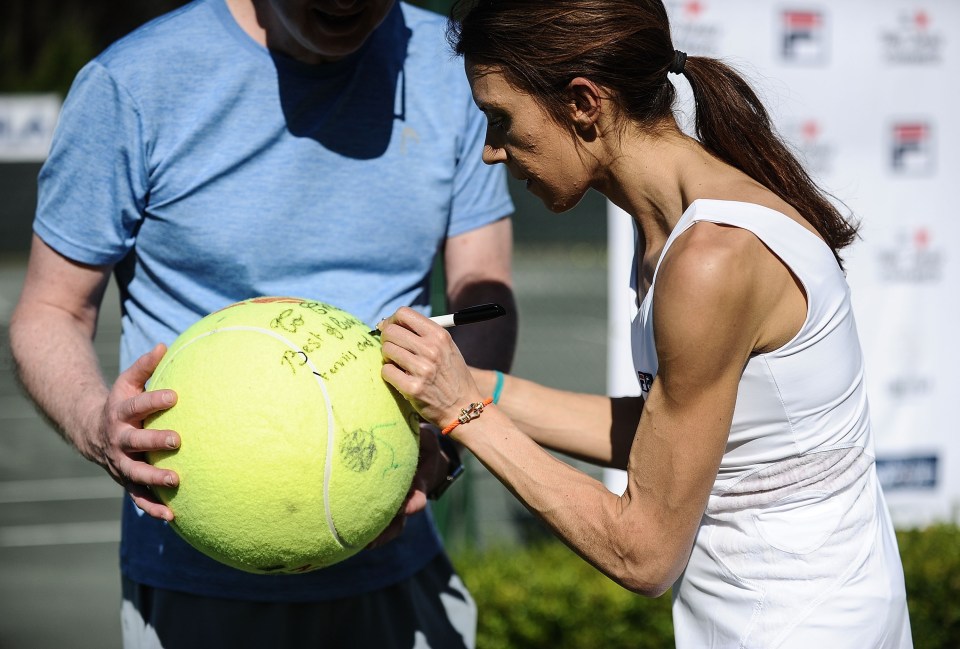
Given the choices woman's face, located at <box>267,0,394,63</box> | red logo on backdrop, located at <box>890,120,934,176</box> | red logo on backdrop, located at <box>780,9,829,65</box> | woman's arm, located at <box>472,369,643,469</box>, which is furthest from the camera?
red logo on backdrop, located at <box>890,120,934,176</box>

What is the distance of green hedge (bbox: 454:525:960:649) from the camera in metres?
4.63

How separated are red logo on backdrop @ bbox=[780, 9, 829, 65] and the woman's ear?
3580 millimetres

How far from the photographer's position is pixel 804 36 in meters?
5.29

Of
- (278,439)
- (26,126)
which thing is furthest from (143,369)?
(26,126)

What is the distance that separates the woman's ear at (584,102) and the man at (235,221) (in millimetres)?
573

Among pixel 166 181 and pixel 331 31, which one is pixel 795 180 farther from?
pixel 166 181

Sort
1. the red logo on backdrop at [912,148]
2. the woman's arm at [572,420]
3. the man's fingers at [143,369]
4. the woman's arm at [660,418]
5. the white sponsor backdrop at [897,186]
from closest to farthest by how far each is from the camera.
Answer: the woman's arm at [660,418]
the man's fingers at [143,369]
the woman's arm at [572,420]
the white sponsor backdrop at [897,186]
the red logo on backdrop at [912,148]

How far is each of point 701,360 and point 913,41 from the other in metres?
4.44

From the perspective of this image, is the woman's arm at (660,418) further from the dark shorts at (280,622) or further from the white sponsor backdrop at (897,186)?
the white sponsor backdrop at (897,186)

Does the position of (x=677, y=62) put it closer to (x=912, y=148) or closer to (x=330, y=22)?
(x=330, y=22)

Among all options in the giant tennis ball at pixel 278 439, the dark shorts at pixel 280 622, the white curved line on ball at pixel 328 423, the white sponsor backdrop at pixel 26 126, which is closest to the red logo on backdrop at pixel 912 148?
the dark shorts at pixel 280 622

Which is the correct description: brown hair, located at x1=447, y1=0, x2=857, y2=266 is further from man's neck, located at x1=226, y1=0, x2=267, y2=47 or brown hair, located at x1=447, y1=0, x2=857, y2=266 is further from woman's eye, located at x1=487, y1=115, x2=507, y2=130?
man's neck, located at x1=226, y1=0, x2=267, y2=47

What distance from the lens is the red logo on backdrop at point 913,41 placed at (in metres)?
5.48

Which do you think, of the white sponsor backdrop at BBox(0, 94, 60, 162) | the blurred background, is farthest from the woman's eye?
the white sponsor backdrop at BBox(0, 94, 60, 162)
